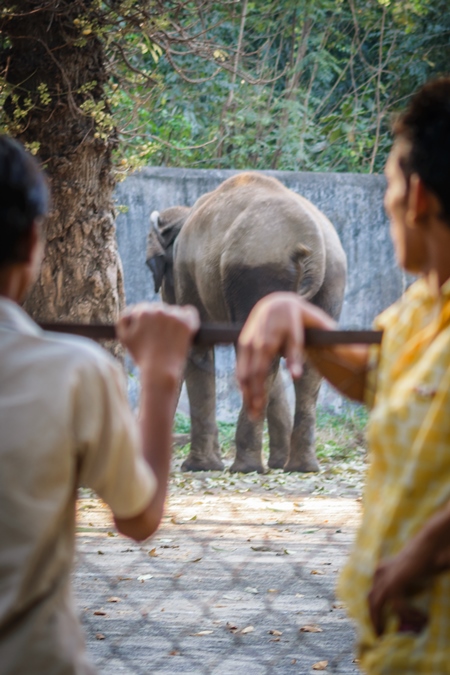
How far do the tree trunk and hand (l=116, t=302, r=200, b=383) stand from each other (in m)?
4.06

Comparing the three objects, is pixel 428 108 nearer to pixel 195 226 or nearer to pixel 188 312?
pixel 188 312

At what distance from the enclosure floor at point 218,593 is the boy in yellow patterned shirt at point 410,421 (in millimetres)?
1288

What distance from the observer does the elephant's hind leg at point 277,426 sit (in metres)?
7.41

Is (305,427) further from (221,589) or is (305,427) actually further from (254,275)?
(221,589)

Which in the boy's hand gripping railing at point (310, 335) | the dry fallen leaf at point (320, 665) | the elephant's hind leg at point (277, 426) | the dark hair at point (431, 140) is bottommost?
the elephant's hind leg at point (277, 426)

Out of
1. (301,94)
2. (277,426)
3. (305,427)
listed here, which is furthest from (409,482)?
(301,94)

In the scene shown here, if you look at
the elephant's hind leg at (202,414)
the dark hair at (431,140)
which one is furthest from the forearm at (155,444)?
the elephant's hind leg at (202,414)

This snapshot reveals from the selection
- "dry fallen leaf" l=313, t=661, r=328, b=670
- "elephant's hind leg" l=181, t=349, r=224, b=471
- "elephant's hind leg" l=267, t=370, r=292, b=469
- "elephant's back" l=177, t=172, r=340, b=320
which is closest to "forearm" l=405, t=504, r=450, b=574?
"dry fallen leaf" l=313, t=661, r=328, b=670

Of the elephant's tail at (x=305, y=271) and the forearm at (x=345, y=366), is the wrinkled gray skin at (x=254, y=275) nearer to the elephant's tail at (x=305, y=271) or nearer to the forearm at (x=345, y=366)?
the elephant's tail at (x=305, y=271)

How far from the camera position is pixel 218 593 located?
3205 mm

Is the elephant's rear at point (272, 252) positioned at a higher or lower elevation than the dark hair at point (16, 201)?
lower

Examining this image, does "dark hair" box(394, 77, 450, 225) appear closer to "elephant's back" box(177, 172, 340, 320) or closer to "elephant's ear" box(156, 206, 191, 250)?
"elephant's back" box(177, 172, 340, 320)

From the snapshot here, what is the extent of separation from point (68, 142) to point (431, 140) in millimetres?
4359

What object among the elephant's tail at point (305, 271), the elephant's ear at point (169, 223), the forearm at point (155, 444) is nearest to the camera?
the forearm at point (155, 444)
